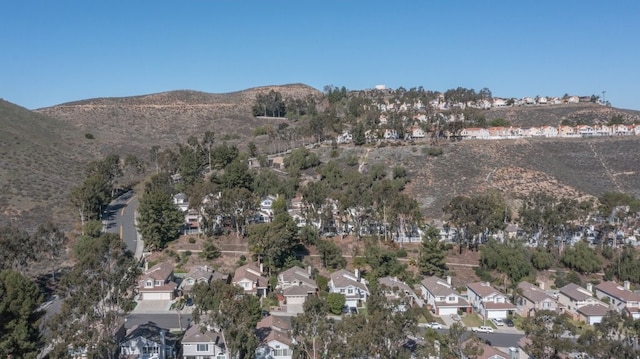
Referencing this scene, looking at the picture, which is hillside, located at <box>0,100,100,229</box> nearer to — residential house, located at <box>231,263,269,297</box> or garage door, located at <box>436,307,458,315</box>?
residential house, located at <box>231,263,269,297</box>

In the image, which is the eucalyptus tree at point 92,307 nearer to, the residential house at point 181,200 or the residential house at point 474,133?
the residential house at point 181,200

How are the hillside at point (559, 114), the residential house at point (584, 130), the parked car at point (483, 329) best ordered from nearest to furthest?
the parked car at point (483, 329)
the residential house at point (584, 130)
the hillside at point (559, 114)

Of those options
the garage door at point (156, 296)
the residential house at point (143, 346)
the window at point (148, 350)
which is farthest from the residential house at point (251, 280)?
the window at point (148, 350)

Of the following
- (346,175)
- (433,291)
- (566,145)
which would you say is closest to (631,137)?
(566,145)

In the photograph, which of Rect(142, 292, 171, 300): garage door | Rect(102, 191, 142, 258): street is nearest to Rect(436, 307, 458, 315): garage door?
Rect(142, 292, 171, 300): garage door

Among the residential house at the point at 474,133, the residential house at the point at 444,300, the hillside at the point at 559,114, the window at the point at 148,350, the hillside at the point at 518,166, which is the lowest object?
the residential house at the point at 444,300

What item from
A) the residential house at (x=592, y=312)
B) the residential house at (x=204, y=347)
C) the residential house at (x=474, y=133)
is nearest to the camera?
the residential house at (x=204, y=347)

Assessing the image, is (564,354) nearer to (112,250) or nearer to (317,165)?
(112,250)
